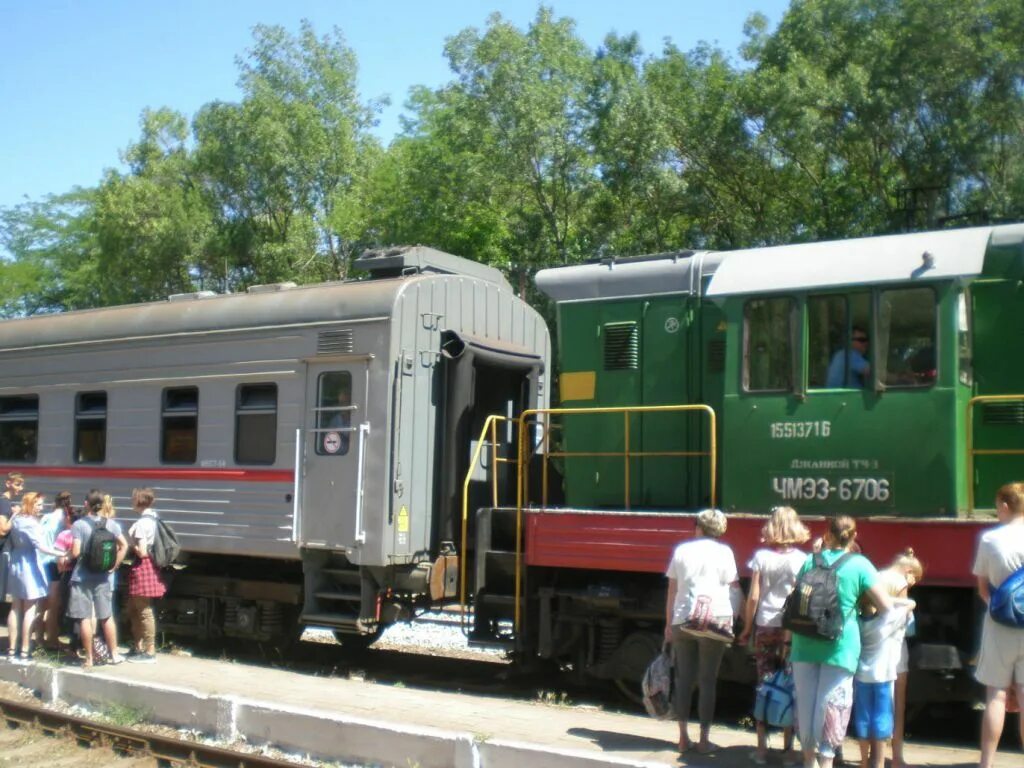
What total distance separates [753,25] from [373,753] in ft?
60.5

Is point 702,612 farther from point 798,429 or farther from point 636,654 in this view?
point 636,654

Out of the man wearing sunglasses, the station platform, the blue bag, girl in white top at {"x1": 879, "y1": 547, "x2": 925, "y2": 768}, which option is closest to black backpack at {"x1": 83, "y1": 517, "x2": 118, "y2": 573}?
the station platform

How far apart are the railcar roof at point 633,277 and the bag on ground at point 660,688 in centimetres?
352

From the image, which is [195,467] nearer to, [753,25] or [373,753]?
[373,753]

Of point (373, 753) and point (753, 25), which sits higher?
point (753, 25)

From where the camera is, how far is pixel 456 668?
40.1ft

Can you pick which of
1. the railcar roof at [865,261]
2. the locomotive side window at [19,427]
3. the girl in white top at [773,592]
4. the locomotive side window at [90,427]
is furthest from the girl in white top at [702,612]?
the locomotive side window at [19,427]

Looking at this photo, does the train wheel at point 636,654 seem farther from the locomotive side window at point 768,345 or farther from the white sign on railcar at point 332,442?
the white sign on railcar at point 332,442

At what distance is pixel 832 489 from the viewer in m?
8.33

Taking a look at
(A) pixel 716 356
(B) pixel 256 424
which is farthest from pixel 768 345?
(B) pixel 256 424

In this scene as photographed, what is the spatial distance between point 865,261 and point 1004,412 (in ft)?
5.17

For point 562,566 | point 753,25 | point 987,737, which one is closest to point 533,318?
point 562,566

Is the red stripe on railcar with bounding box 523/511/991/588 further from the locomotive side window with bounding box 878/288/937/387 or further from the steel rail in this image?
the steel rail

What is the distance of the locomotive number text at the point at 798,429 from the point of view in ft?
27.3
